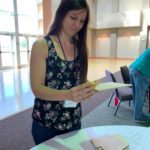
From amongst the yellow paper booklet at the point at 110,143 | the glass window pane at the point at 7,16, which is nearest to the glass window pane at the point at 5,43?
the glass window pane at the point at 7,16

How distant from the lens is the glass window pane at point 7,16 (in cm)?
951

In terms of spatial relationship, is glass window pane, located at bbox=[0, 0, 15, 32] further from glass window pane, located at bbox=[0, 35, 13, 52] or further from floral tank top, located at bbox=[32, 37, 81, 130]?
floral tank top, located at bbox=[32, 37, 81, 130]

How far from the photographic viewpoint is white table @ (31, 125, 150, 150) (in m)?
0.89

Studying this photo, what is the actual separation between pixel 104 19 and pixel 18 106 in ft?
41.9

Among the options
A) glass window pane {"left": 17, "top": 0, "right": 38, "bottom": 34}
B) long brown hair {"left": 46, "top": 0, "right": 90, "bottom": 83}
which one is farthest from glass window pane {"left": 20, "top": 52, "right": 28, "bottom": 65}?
long brown hair {"left": 46, "top": 0, "right": 90, "bottom": 83}

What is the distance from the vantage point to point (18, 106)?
3.63m

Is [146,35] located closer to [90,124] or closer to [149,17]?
[149,17]

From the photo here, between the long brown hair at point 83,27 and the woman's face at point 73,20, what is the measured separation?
0.6 inches

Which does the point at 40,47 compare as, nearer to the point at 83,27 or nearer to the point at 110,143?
the point at 83,27

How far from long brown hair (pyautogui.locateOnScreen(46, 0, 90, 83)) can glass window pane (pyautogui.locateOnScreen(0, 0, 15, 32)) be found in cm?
937

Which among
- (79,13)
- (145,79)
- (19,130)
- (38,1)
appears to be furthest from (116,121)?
(38,1)

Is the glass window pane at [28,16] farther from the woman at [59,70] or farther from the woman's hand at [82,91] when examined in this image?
the woman's hand at [82,91]

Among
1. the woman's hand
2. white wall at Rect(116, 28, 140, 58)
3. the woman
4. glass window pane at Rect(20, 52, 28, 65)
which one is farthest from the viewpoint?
white wall at Rect(116, 28, 140, 58)

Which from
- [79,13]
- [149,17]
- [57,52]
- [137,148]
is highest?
[149,17]
